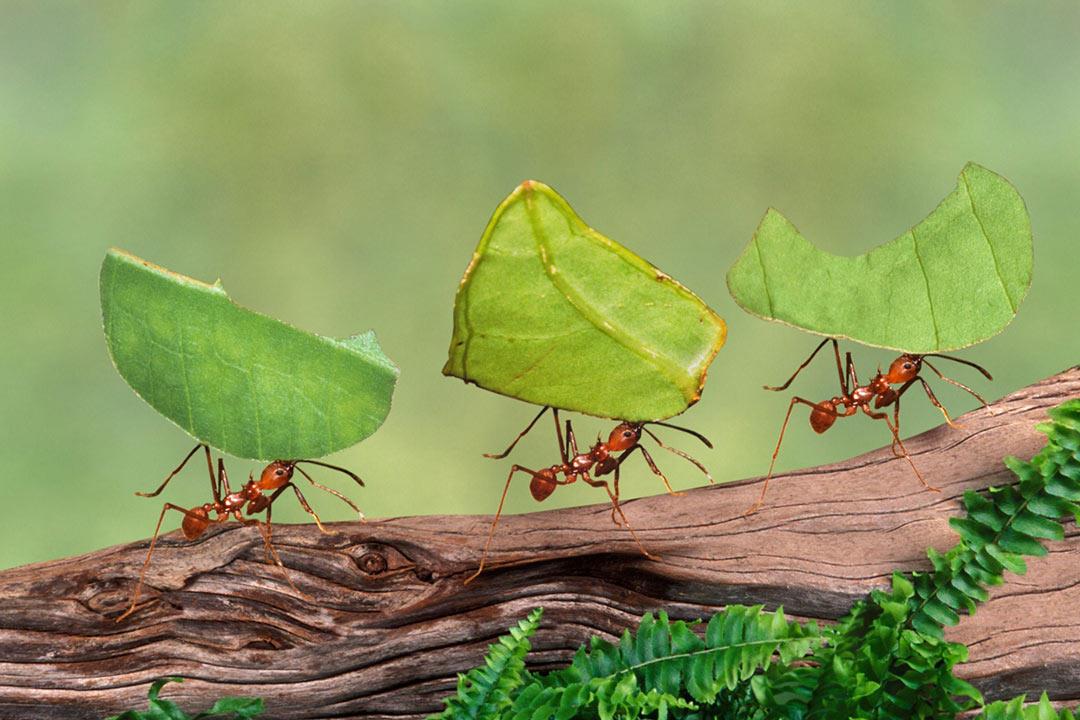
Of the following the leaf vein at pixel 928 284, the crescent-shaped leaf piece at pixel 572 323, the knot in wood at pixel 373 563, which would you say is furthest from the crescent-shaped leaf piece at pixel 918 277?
the knot in wood at pixel 373 563

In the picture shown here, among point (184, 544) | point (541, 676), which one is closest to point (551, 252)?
point (541, 676)

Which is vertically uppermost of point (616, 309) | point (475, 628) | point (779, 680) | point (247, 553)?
point (616, 309)

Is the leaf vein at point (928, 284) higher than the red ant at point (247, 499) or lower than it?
higher

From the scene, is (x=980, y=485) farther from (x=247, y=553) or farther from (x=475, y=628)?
(x=247, y=553)

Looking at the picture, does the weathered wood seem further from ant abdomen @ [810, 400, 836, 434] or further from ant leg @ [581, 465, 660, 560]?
ant abdomen @ [810, 400, 836, 434]

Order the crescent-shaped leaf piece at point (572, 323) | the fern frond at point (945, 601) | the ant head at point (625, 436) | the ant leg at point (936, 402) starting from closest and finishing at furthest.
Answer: the crescent-shaped leaf piece at point (572, 323), the fern frond at point (945, 601), the ant head at point (625, 436), the ant leg at point (936, 402)

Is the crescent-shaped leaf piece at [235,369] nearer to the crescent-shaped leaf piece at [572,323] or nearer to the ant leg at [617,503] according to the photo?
the crescent-shaped leaf piece at [572,323]

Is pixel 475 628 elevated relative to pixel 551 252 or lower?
lower

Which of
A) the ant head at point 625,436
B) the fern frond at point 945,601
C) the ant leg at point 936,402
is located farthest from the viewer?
the ant leg at point 936,402
